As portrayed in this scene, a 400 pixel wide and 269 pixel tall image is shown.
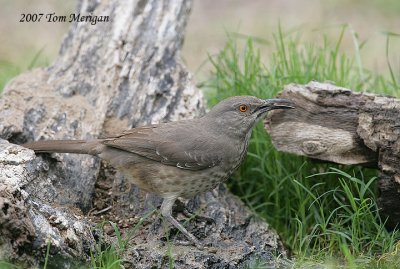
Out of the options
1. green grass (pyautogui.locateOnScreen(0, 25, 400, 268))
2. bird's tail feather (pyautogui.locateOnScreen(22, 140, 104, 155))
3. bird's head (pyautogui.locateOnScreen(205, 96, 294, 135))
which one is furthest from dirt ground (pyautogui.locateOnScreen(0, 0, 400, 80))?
bird's tail feather (pyautogui.locateOnScreen(22, 140, 104, 155))

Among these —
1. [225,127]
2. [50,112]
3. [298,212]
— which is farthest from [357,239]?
[50,112]

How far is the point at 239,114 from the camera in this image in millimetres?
5570

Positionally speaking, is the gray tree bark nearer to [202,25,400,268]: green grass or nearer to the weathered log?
[202,25,400,268]: green grass

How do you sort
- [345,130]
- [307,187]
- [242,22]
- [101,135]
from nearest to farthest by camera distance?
[345,130]
[307,187]
[101,135]
[242,22]

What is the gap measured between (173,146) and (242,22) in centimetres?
586

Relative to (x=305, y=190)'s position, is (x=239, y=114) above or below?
above

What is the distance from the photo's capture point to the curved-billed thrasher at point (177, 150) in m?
5.31

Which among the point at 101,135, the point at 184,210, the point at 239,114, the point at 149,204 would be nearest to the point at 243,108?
the point at 239,114

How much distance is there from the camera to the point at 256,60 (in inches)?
253

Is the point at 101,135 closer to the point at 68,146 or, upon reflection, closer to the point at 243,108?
the point at 68,146

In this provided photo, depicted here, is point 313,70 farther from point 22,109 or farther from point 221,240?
point 22,109

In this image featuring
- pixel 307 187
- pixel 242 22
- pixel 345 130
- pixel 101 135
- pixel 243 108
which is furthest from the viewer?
pixel 242 22

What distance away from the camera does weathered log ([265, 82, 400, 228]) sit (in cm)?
495

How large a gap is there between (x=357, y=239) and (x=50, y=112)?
9.27ft
